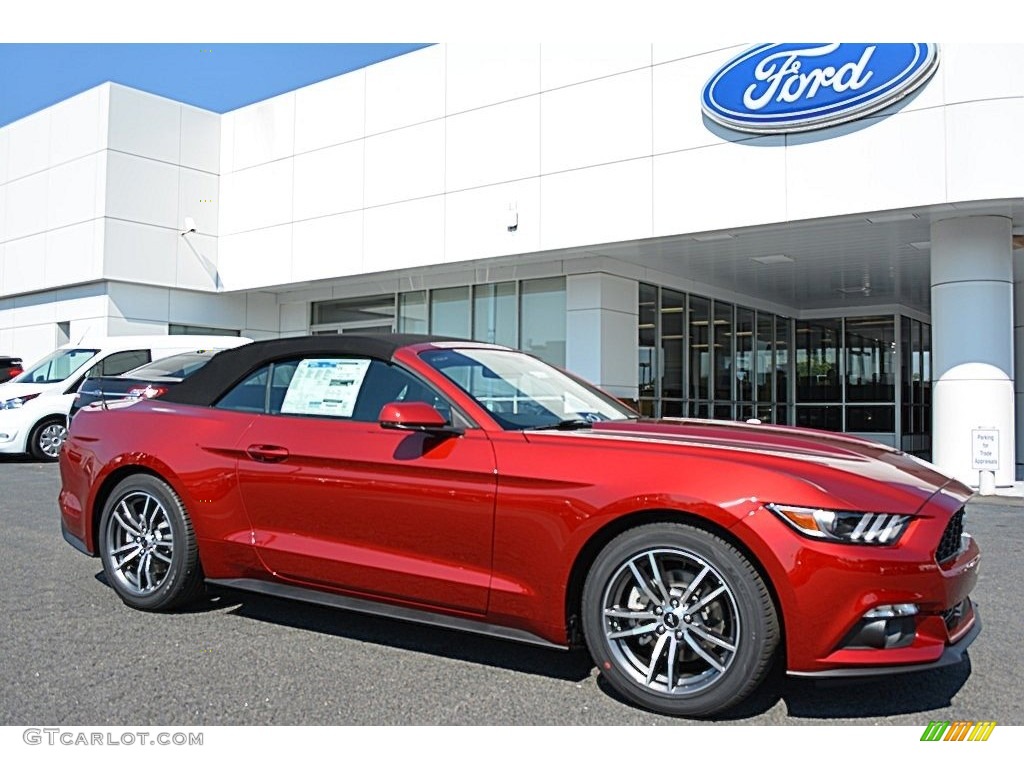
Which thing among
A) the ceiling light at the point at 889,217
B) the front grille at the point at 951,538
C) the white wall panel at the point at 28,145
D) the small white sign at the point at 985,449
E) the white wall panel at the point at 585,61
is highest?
the white wall panel at the point at 28,145

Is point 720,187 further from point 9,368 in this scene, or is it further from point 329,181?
point 9,368

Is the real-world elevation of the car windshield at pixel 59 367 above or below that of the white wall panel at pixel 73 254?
below

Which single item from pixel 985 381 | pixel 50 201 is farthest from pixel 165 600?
pixel 50 201

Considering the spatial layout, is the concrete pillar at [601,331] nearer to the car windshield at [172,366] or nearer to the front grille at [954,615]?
the car windshield at [172,366]

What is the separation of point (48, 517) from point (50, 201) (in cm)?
1334

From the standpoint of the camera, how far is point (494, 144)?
14414 mm

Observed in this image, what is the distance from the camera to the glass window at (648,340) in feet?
51.7

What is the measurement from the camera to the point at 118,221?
694 inches

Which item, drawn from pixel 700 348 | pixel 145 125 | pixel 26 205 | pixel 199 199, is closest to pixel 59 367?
pixel 199 199

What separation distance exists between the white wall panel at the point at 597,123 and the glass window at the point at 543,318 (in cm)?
241

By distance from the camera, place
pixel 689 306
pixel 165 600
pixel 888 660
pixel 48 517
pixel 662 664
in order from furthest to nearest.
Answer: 1. pixel 689 306
2. pixel 48 517
3. pixel 165 600
4. pixel 662 664
5. pixel 888 660

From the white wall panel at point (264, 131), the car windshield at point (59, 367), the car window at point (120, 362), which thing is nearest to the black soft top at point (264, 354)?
the car window at point (120, 362)
